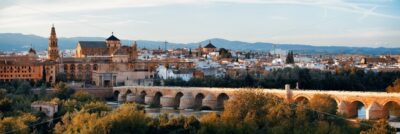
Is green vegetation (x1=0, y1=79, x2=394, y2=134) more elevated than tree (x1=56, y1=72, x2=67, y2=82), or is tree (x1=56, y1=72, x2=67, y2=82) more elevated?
tree (x1=56, y1=72, x2=67, y2=82)

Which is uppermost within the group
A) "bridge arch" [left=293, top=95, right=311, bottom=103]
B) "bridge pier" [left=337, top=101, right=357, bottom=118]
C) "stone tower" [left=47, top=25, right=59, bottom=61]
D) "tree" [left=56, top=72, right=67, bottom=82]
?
"stone tower" [left=47, top=25, right=59, bottom=61]

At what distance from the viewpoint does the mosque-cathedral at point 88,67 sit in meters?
43.1

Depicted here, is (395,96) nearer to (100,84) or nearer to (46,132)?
(46,132)

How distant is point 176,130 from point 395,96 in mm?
10024

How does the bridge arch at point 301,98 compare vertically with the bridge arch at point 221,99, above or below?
above

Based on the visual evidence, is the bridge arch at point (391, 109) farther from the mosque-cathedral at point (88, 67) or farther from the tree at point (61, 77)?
the tree at point (61, 77)

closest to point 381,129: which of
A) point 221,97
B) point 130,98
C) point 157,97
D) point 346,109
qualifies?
point 346,109

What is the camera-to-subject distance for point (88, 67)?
157 ft

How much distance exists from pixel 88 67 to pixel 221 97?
14.5 m

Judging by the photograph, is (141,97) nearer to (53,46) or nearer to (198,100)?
(198,100)

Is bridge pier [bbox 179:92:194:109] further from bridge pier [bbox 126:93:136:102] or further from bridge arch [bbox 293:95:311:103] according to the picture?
bridge arch [bbox 293:95:311:103]

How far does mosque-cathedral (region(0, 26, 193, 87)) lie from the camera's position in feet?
141

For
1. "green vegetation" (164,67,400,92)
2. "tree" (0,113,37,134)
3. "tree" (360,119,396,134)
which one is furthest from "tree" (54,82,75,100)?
"tree" (360,119,396,134)

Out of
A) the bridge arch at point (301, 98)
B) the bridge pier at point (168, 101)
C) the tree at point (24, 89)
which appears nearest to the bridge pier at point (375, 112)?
the bridge arch at point (301, 98)
